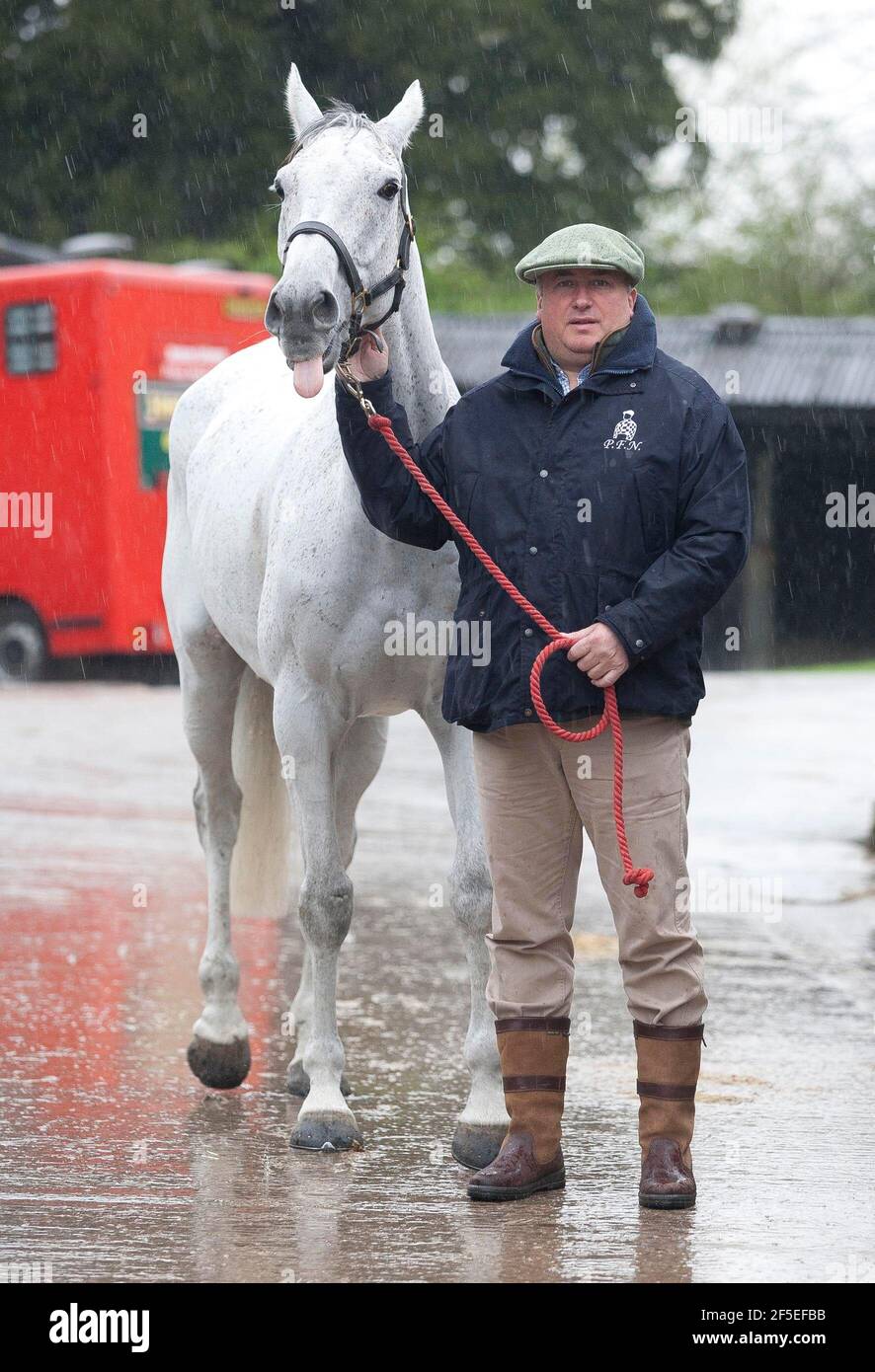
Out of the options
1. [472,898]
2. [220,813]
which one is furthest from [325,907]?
[220,813]

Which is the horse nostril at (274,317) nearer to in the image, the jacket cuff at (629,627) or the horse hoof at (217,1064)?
the jacket cuff at (629,627)

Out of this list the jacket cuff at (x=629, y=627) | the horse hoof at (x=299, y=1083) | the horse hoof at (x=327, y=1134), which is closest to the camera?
the jacket cuff at (x=629, y=627)

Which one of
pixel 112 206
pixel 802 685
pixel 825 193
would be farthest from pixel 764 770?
pixel 825 193

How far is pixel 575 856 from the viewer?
4965 millimetres

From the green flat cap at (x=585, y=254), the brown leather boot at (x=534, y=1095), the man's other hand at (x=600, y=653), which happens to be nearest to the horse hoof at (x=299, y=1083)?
the brown leather boot at (x=534, y=1095)

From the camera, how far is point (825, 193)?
4044 cm

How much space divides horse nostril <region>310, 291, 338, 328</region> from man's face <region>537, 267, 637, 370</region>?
20.3 inches

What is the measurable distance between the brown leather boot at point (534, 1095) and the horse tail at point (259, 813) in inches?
78.7

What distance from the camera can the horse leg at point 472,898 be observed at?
532 centimetres

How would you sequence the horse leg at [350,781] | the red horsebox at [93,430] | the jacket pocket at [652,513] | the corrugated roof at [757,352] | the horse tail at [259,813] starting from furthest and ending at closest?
the corrugated roof at [757,352] < the red horsebox at [93,430] < the horse tail at [259,813] < the horse leg at [350,781] < the jacket pocket at [652,513]

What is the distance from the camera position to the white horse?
4.93 meters

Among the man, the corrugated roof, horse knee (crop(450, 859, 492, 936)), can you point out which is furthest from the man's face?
the corrugated roof

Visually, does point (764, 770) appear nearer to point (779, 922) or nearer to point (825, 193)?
point (779, 922)

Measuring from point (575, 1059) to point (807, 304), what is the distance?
36895 millimetres
